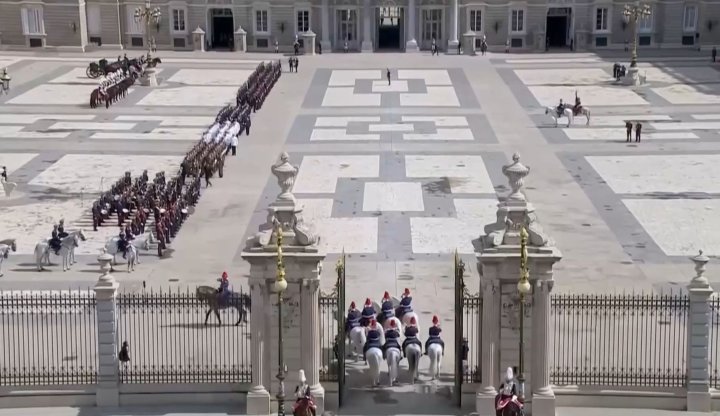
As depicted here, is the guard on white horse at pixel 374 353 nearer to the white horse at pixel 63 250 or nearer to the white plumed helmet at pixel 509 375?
the white plumed helmet at pixel 509 375

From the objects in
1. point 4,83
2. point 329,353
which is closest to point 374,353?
point 329,353

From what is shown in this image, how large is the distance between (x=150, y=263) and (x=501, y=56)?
190 ft

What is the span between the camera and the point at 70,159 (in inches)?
1948

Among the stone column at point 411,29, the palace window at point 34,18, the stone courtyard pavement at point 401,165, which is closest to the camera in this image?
the stone courtyard pavement at point 401,165

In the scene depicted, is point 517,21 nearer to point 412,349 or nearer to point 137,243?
point 137,243

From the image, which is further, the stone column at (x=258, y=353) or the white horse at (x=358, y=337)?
the white horse at (x=358, y=337)

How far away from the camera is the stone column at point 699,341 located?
22734mm

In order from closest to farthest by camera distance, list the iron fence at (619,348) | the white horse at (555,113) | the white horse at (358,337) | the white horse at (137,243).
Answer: the iron fence at (619,348) < the white horse at (358,337) < the white horse at (137,243) < the white horse at (555,113)

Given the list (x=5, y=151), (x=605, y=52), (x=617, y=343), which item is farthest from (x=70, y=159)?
(x=605, y=52)

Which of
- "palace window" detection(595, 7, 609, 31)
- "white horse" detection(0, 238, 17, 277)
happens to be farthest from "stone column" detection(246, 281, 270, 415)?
"palace window" detection(595, 7, 609, 31)

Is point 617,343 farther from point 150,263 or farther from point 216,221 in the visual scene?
point 216,221

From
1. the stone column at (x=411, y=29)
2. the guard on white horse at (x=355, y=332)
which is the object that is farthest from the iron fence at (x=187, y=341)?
the stone column at (x=411, y=29)

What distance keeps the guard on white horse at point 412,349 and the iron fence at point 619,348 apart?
2565 millimetres

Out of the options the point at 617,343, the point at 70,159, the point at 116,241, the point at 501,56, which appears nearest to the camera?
the point at 617,343
